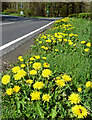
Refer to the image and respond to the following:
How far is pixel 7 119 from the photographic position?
1.35m

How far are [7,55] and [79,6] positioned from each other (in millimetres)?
43719

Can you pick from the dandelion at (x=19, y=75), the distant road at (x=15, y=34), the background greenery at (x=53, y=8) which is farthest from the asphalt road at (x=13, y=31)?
the background greenery at (x=53, y=8)

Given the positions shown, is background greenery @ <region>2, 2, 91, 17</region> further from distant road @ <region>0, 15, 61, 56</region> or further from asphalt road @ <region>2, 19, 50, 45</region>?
distant road @ <region>0, 15, 61, 56</region>

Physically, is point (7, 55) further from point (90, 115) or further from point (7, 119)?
point (90, 115)

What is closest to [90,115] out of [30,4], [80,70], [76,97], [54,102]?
[76,97]

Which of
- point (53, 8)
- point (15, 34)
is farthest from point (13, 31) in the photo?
point (53, 8)

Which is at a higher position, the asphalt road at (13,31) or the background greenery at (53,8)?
the background greenery at (53,8)

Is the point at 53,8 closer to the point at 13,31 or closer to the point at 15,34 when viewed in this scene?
the point at 13,31

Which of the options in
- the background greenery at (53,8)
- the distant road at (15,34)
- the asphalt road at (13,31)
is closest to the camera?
the distant road at (15,34)

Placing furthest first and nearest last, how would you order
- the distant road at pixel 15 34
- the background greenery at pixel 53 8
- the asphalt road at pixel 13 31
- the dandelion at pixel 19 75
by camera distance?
the background greenery at pixel 53 8, the asphalt road at pixel 13 31, the distant road at pixel 15 34, the dandelion at pixel 19 75

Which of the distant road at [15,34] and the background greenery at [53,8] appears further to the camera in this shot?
the background greenery at [53,8]

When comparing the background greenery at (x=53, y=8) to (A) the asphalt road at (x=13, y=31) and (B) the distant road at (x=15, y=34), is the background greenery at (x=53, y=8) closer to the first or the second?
(A) the asphalt road at (x=13, y=31)

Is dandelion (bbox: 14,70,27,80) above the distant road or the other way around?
the other way around

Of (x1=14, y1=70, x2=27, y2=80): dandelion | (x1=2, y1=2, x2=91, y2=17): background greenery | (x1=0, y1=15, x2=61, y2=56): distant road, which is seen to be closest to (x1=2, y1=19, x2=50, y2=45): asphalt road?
(x1=0, y1=15, x2=61, y2=56): distant road
